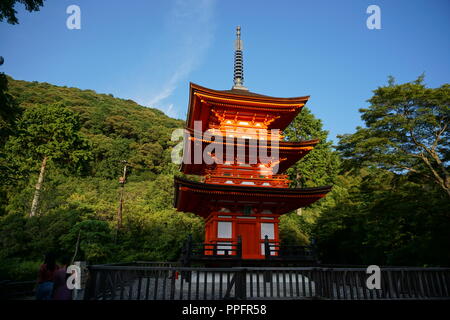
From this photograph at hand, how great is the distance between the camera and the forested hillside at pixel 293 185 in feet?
51.6

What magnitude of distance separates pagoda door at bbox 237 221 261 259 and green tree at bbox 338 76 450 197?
8.39 m

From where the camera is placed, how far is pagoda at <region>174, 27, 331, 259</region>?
13984 mm

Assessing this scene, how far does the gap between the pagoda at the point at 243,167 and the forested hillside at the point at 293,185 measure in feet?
17.6

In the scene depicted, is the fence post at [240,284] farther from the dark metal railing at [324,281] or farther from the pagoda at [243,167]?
the pagoda at [243,167]

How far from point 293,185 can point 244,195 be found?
25043mm

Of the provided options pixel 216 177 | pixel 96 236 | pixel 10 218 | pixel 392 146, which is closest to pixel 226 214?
pixel 216 177

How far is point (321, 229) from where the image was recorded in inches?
1043

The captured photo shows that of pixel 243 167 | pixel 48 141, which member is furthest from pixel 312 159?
pixel 48 141

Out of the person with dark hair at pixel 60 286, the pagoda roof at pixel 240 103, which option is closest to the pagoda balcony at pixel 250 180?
the pagoda roof at pixel 240 103

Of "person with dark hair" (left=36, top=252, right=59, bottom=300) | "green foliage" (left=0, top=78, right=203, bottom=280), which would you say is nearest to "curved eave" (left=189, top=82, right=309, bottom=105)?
"green foliage" (left=0, top=78, right=203, bottom=280)

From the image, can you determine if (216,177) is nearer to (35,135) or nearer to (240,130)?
(240,130)

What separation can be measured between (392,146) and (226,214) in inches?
438

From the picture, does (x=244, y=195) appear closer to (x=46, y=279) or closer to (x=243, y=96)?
(x=243, y=96)

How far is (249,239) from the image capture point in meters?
14.7
